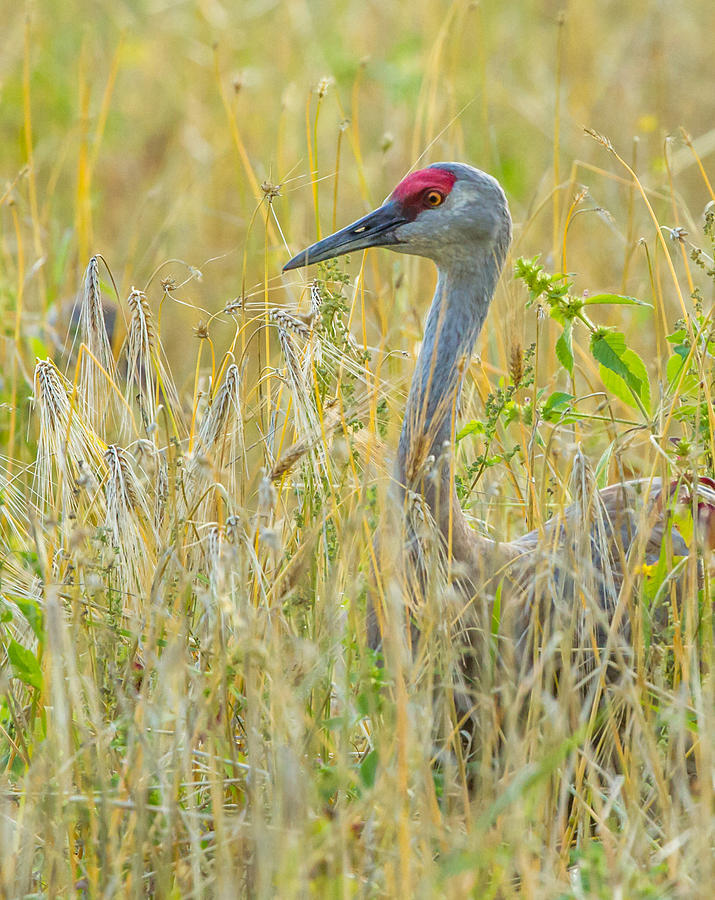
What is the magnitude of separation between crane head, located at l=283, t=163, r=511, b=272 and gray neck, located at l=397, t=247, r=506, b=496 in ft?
0.13

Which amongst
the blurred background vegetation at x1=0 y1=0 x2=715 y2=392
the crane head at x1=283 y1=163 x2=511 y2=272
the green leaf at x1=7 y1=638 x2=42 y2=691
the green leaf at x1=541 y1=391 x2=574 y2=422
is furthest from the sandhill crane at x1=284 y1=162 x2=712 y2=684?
the blurred background vegetation at x1=0 y1=0 x2=715 y2=392

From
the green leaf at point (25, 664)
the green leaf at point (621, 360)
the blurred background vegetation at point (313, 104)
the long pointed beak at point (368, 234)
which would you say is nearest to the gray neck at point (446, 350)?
the long pointed beak at point (368, 234)

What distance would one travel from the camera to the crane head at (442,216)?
8.68 feet

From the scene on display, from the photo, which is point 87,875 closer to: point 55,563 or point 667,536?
point 55,563

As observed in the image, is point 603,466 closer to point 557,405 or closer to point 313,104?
point 557,405

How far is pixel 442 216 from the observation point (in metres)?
2.64

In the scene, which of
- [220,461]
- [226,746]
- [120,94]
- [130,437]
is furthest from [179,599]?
[120,94]

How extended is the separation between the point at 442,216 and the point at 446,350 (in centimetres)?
30

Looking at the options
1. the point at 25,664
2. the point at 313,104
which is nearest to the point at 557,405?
the point at 25,664

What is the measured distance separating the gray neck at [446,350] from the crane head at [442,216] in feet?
0.13

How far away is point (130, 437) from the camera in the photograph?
2809 mm

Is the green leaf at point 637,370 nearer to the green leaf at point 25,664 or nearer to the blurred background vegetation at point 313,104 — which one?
the green leaf at point 25,664

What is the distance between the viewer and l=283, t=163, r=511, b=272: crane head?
264 centimetres

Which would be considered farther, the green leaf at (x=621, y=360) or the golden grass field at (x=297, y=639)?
the green leaf at (x=621, y=360)
